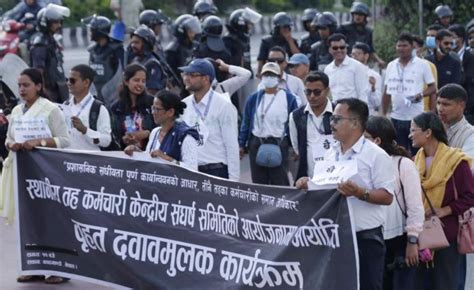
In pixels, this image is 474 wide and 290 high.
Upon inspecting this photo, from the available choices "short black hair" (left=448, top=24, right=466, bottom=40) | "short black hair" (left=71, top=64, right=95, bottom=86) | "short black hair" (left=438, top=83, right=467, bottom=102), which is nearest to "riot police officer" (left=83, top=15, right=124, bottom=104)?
"short black hair" (left=448, top=24, right=466, bottom=40)

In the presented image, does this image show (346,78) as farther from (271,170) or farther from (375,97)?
(271,170)

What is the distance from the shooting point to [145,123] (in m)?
11.1

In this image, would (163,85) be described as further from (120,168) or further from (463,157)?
(463,157)

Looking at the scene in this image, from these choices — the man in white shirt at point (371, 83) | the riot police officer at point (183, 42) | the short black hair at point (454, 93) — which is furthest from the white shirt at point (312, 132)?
the riot police officer at point (183, 42)

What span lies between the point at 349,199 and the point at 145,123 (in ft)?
11.3

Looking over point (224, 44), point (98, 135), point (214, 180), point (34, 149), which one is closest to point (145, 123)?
point (98, 135)

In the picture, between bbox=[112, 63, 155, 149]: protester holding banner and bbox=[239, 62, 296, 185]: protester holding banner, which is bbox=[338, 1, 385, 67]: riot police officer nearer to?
bbox=[239, 62, 296, 185]: protester holding banner

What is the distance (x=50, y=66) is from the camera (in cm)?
1688

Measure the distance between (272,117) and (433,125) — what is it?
349 centimetres

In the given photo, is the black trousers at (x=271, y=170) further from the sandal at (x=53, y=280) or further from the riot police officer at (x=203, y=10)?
the riot police officer at (x=203, y=10)

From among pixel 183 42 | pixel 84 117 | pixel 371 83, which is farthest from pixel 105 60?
pixel 84 117

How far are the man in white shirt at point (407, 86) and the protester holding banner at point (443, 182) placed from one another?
6125mm

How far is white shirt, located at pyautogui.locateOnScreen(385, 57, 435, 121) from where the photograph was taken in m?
15.0

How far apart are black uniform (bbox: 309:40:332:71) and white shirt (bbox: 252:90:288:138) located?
5353 millimetres
